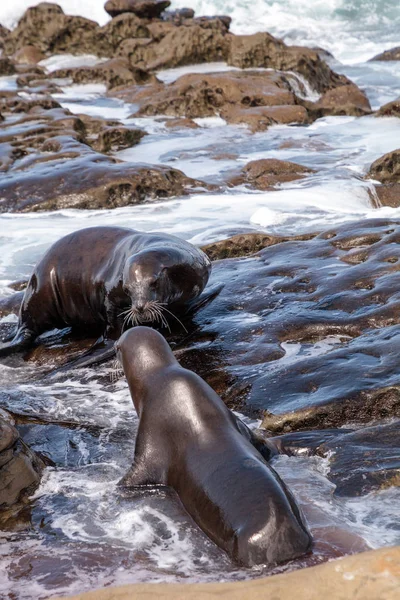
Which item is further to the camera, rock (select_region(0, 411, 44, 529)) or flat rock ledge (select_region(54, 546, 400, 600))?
rock (select_region(0, 411, 44, 529))

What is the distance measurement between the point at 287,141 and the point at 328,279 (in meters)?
11.1

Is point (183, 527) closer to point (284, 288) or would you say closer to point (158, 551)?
point (158, 551)

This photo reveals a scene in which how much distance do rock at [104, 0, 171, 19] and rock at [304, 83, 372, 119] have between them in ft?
46.2

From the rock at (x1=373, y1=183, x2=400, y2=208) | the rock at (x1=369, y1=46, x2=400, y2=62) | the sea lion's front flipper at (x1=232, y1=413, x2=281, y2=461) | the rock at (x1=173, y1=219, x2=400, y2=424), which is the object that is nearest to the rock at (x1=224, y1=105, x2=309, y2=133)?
the rock at (x1=373, y1=183, x2=400, y2=208)

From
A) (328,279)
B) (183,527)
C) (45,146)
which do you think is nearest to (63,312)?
(328,279)

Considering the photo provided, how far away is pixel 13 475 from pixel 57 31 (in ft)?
106

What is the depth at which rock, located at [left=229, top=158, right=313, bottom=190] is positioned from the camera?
48.6 feet

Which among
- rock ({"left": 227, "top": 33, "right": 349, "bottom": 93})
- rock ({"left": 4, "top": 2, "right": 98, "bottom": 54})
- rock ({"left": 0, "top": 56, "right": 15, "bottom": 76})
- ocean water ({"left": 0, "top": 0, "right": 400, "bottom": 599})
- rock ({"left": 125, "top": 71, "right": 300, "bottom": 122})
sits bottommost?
ocean water ({"left": 0, "top": 0, "right": 400, "bottom": 599})

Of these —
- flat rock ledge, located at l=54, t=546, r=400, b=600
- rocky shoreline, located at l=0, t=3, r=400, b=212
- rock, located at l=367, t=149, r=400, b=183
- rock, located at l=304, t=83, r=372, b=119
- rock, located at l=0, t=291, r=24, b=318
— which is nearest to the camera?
flat rock ledge, located at l=54, t=546, r=400, b=600

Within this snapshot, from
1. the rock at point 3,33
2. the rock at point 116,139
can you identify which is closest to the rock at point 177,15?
the rock at point 3,33

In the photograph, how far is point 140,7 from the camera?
34906mm

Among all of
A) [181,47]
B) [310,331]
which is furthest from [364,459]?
[181,47]

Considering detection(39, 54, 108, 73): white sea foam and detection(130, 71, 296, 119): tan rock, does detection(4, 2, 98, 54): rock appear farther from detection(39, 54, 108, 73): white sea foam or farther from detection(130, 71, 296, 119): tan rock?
detection(130, 71, 296, 119): tan rock

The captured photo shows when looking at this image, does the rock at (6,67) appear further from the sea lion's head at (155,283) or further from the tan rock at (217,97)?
the sea lion's head at (155,283)
